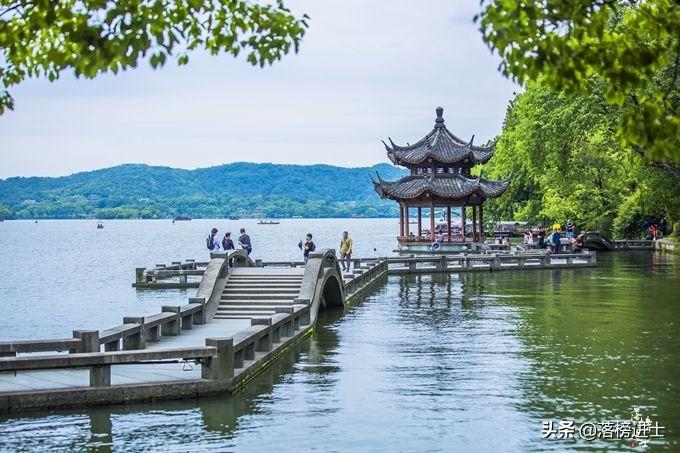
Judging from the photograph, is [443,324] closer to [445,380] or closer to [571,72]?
[445,380]

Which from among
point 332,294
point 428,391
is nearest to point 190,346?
point 428,391

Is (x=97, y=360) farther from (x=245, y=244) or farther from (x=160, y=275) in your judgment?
(x=160, y=275)

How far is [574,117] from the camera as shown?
4234 centimetres

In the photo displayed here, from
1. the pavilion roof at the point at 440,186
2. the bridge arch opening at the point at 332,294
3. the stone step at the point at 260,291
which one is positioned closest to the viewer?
the stone step at the point at 260,291

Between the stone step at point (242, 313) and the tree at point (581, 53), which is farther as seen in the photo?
the stone step at point (242, 313)

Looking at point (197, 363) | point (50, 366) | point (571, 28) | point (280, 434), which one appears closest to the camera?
point (571, 28)

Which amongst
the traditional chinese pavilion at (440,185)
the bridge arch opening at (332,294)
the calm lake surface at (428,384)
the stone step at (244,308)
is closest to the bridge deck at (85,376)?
the calm lake surface at (428,384)

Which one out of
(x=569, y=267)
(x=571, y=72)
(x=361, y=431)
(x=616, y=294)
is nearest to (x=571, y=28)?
(x=571, y=72)

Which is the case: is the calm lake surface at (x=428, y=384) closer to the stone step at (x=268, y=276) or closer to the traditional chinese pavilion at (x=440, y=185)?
the stone step at (x=268, y=276)

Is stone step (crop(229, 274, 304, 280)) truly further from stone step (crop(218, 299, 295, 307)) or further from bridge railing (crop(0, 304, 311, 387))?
bridge railing (crop(0, 304, 311, 387))

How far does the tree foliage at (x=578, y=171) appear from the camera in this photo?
144 ft

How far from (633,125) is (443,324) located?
17.8m

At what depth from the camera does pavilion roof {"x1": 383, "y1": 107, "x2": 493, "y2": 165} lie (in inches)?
2351

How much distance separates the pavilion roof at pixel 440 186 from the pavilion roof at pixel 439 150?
1.05m
